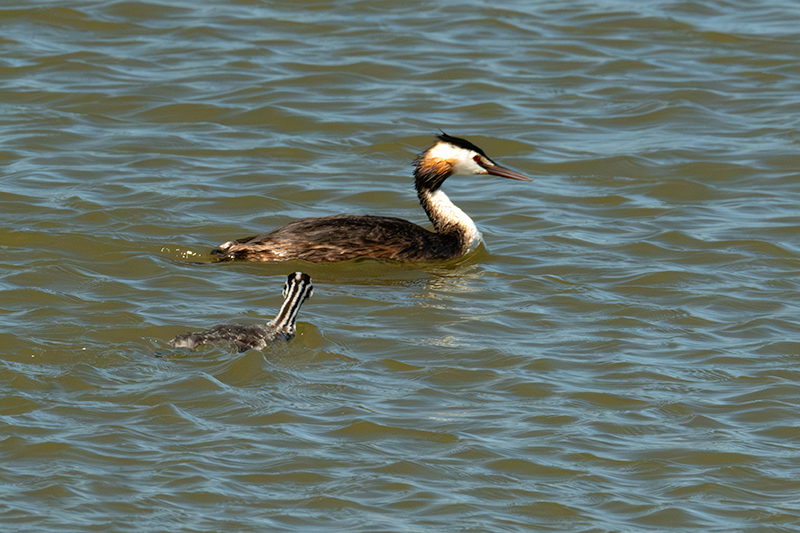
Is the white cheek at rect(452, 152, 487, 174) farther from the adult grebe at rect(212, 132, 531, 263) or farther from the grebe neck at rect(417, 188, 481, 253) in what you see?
the grebe neck at rect(417, 188, 481, 253)

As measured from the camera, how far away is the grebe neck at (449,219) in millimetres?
11828

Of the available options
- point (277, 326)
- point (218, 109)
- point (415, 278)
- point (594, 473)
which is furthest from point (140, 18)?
point (594, 473)

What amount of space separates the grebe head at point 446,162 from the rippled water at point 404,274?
0.62 meters

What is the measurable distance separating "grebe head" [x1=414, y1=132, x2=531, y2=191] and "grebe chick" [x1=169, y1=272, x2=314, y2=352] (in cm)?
306

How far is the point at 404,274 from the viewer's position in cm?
1137

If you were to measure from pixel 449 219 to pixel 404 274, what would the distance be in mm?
919

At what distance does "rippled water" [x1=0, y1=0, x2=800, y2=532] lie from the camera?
7.30 meters

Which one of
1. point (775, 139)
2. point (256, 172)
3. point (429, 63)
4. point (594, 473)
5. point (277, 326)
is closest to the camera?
point (594, 473)

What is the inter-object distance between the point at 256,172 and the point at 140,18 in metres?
5.43

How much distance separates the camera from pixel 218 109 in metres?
15.1

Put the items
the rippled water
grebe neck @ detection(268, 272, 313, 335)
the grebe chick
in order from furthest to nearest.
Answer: grebe neck @ detection(268, 272, 313, 335) < the grebe chick < the rippled water

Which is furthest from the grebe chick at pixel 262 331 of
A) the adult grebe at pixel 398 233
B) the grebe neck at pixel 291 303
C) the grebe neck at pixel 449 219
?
the grebe neck at pixel 449 219

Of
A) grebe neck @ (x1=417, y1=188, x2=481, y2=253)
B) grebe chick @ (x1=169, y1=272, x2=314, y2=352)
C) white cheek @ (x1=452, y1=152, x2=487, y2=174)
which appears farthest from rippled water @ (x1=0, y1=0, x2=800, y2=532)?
white cheek @ (x1=452, y1=152, x2=487, y2=174)

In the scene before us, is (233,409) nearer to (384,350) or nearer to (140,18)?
(384,350)
